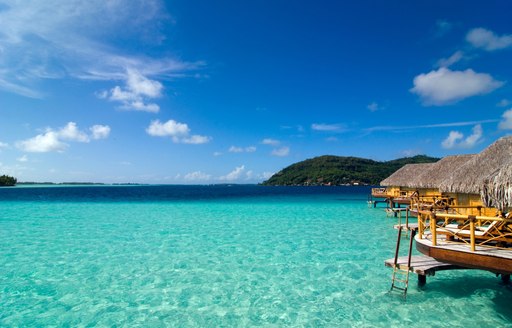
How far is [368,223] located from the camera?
794 inches

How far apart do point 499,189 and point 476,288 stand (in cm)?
378

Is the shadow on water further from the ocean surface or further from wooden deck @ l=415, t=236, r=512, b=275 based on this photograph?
wooden deck @ l=415, t=236, r=512, b=275

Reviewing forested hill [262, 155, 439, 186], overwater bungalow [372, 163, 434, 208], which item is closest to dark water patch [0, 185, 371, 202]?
overwater bungalow [372, 163, 434, 208]

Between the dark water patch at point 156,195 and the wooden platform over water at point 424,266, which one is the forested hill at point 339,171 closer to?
the dark water patch at point 156,195

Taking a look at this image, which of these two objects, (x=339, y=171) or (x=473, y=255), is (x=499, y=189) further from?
(x=339, y=171)

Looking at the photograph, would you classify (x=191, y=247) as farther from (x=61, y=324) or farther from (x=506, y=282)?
(x=506, y=282)

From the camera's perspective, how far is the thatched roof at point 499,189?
→ 5.65 meters

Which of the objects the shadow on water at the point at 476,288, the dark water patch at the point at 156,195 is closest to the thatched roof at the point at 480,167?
the shadow on water at the point at 476,288

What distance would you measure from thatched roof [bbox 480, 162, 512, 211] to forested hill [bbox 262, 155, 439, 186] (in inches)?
4853

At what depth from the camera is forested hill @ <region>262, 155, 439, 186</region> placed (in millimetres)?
127312

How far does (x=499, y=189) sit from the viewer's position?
19.1ft

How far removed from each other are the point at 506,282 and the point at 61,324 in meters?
10.7

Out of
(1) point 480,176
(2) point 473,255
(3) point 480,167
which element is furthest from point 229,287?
(3) point 480,167

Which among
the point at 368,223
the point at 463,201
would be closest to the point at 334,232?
the point at 368,223
